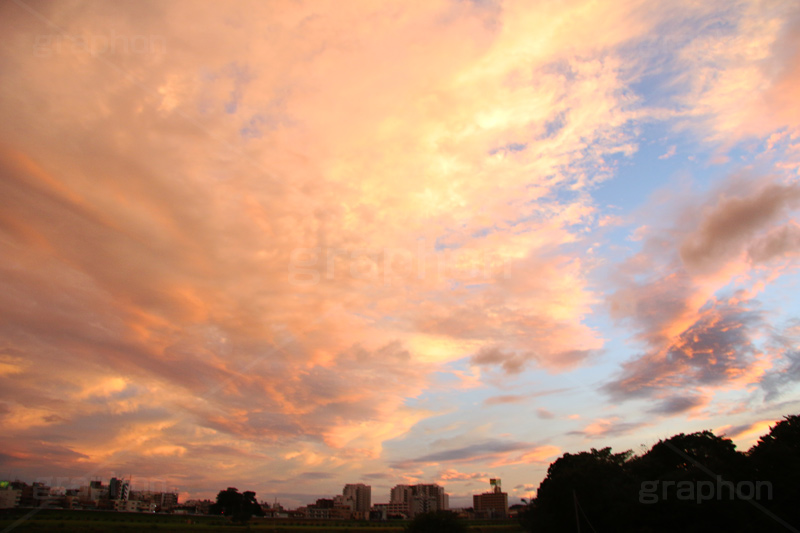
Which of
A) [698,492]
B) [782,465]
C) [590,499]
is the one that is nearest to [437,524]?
[590,499]

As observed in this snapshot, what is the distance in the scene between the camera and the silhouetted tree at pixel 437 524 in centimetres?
6444

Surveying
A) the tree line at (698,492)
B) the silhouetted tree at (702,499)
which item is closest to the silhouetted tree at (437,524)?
the tree line at (698,492)

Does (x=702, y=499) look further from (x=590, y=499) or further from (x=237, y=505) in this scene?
(x=237, y=505)

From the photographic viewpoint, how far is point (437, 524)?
64.9 metres

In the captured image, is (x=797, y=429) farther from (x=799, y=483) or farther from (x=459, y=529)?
(x=459, y=529)

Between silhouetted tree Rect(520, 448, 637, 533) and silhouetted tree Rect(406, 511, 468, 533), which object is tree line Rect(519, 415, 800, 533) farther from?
silhouetted tree Rect(406, 511, 468, 533)

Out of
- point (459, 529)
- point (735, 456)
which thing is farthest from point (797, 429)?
point (459, 529)

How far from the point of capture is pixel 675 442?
70.8m

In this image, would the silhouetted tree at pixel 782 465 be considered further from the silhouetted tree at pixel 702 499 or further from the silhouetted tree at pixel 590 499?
the silhouetted tree at pixel 590 499

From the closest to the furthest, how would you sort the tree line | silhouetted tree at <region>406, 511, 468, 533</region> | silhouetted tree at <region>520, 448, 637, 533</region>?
the tree line
silhouetted tree at <region>520, 448, 637, 533</region>
silhouetted tree at <region>406, 511, 468, 533</region>

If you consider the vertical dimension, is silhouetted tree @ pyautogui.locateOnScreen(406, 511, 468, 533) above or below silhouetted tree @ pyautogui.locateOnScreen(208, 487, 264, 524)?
above

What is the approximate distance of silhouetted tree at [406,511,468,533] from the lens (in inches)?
2537

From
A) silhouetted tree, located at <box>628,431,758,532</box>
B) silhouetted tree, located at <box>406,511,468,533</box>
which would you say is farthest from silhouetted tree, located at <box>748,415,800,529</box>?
silhouetted tree, located at <box>406,511,468,533</box>

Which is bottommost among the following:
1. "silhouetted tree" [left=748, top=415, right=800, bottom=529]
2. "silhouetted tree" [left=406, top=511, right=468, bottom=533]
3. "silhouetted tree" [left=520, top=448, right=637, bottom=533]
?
"silhouetted tree" [left=406, top=511, right=468, bottom=533]
